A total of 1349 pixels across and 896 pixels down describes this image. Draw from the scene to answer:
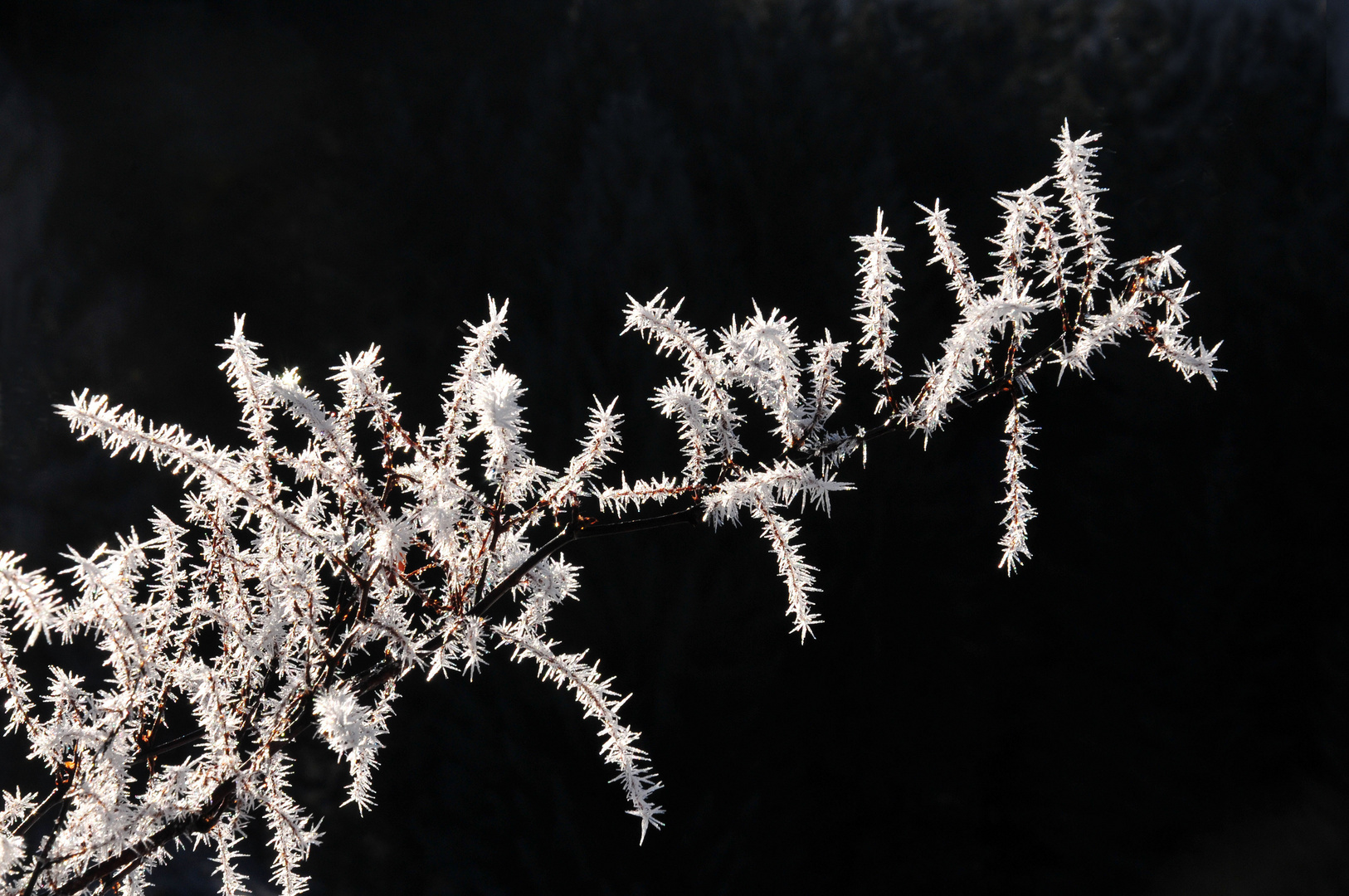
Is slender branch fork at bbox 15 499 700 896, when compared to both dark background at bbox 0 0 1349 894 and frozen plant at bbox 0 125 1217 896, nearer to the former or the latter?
frozen plant at bbox 0 125 1217 896

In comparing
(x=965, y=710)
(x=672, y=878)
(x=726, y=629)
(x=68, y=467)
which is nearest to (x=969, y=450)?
(x=965, y=710)

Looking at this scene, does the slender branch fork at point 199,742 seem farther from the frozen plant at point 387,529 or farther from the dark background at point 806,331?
the dark background at point 806,331

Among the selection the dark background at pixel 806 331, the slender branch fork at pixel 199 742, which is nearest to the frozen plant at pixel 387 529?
the slender branch fork at pixel 199 742

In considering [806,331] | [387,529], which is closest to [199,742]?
[387,529]

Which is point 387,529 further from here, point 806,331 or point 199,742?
point 806,331

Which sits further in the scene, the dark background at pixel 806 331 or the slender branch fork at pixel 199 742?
the dark background at pixel 806 331

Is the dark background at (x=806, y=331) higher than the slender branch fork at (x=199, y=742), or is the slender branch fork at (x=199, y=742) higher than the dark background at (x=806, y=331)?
the dark background at (x=806, y=331)

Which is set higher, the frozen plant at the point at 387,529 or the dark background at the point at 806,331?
the dark background at the point at 806,331
